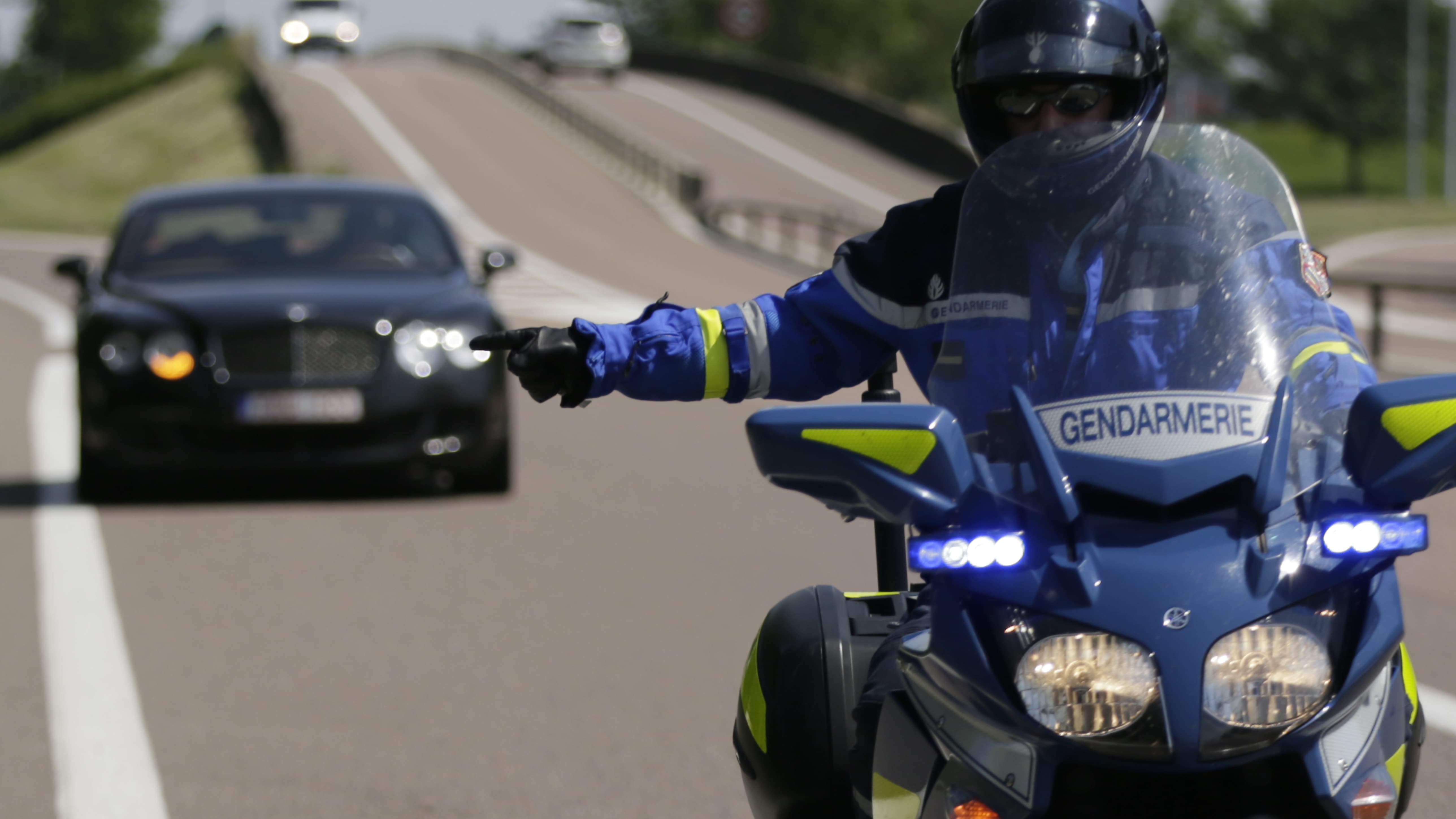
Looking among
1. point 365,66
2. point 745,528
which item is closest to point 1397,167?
point 365,66

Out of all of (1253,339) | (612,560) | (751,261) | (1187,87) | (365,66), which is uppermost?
(1187,87)

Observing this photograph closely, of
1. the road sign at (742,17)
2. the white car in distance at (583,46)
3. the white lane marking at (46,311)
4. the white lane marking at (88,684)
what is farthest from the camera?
the road sign at (742,17)

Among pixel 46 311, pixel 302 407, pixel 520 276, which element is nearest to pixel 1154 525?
pixel 302 407

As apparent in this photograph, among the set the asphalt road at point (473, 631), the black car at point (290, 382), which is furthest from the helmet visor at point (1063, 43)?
the black car at point (290, 382)

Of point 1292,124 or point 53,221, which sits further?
point 1292,124

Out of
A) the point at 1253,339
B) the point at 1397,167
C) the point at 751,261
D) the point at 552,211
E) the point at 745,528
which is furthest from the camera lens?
the point at 1397,167

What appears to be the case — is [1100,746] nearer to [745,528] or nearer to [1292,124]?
[745,528]

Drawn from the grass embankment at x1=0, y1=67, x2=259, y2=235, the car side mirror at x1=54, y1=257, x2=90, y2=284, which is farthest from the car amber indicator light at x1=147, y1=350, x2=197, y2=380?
the grass embankment at x1=0, y1=67, x2=259, y2=235

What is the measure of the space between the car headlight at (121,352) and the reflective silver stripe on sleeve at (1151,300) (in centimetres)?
767

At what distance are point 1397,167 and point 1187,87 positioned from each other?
45707mm

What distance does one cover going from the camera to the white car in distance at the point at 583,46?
209 feet

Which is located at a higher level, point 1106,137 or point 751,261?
point 751,261

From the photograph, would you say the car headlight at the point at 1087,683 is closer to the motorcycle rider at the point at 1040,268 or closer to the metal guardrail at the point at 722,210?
the motorcycle rider at the point at 1040,268

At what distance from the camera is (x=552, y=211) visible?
40.5 meters
